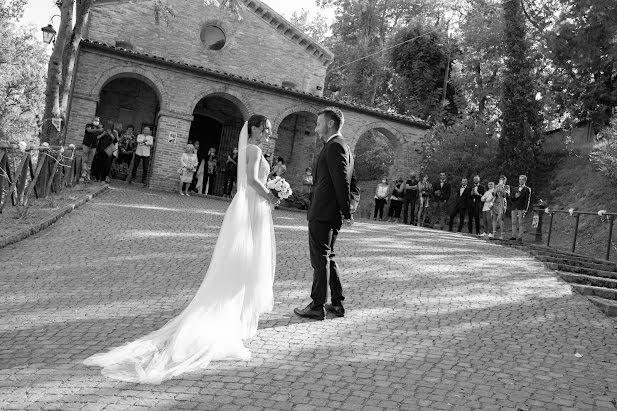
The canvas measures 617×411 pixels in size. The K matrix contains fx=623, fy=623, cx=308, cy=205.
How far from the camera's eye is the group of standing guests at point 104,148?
733 inches

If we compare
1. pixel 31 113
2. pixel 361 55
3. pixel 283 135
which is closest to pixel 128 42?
pixel 283 135

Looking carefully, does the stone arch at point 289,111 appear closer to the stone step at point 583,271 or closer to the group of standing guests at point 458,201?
the group of standing guests at point 458,201

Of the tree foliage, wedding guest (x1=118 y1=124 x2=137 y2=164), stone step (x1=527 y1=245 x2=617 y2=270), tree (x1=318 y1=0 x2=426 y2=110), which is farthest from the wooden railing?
tree (x1=318 y1=0 x2=426 y2=110)

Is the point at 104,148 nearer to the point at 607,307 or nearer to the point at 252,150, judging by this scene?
the point at 252,150

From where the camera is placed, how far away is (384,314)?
6.50 meters

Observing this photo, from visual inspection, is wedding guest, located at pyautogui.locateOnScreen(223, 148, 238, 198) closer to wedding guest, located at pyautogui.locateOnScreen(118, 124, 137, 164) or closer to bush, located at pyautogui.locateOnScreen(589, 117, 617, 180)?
wedding guest, located at pyautogui.locateOnScreen(118, 124, 137, 164)

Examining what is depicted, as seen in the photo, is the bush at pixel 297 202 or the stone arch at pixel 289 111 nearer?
the bush at pixel 297 202

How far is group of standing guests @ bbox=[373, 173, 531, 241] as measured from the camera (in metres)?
17.3

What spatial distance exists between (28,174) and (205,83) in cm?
1156

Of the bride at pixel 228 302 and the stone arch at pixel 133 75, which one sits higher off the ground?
the stone arch at pixel 133 75

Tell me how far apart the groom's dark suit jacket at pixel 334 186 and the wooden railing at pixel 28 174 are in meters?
5.99

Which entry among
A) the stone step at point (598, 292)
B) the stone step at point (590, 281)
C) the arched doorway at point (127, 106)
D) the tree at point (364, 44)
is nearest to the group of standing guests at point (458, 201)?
the stone step at point (590, 281)

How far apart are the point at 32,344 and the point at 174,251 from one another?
434cm

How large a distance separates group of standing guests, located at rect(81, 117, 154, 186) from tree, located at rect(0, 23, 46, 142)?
2109 centimetres
